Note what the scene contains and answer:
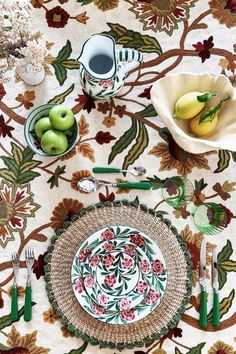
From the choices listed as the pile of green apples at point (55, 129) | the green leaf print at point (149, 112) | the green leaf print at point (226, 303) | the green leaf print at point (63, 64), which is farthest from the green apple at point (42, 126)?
the green leaf print at point (226, 303)

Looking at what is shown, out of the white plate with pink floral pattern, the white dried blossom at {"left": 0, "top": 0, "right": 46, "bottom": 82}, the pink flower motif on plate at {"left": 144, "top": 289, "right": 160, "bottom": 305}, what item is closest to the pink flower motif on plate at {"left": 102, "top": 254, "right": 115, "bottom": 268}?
the white plate with pink floral pattern

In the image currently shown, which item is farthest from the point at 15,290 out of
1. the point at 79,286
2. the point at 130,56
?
the point at 130,56

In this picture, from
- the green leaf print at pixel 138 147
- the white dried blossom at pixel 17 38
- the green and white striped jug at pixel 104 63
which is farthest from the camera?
the green leaf print at pixel 138 147

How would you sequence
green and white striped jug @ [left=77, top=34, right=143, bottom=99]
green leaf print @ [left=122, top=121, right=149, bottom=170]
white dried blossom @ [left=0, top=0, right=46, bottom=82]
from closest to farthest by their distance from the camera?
white dried blossom @ [left=0, top=0, right=46, bottom=82] → green and white striped jug @ [left=77, top=34, right=143, bottom=99] → green leaf print @ [left=122, top=121, right=149, bottom=170]

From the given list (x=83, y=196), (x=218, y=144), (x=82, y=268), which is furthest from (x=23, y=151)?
(x=218, y=144)

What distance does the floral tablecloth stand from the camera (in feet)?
4.55

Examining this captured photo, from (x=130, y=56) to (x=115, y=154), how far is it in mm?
229

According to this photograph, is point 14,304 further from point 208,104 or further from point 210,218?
point 208,104

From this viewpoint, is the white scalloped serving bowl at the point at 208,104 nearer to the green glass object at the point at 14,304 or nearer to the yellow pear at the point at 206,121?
the yellow pear at the point at 206,121

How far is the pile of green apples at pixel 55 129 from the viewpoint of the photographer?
4.39 ft

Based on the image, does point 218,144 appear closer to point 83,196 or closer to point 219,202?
point 219,202

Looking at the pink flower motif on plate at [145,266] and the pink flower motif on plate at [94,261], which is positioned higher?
the pink flower motif on plate at [94,261]

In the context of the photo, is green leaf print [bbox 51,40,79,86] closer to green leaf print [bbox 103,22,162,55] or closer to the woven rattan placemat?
green leaf print [bbox 103,22,162,55]

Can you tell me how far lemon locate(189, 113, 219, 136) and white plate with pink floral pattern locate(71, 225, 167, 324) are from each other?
26cm
